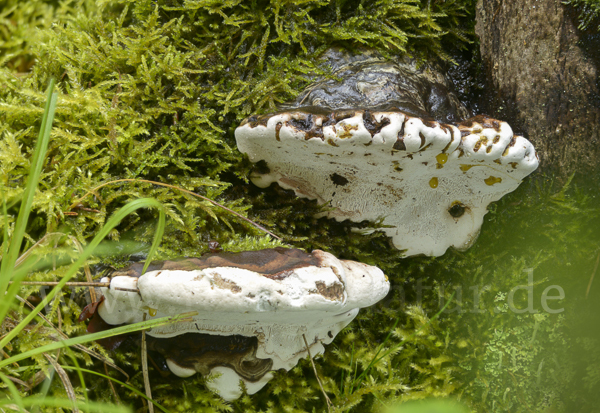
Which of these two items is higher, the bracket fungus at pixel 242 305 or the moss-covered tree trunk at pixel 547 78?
the moss-covered tree trunk at pixel 547 78

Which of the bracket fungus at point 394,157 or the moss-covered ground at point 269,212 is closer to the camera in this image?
the bracket fungus at point 394,157

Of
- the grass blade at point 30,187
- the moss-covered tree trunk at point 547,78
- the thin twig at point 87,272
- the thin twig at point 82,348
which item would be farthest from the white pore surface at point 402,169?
the thin twig at point 82,348

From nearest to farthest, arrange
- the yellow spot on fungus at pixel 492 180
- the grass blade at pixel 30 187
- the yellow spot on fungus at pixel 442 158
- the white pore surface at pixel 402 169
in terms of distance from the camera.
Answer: the grass blade at pixel 30 187, the white pore surface at pixel 402 169, the yellow spot on fungus at pixel 442 158, the yellow spot on fungus at pixel 492 180

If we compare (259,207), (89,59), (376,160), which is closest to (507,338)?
(376,160)

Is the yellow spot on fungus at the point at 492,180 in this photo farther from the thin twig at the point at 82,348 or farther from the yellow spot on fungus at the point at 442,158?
the thin twig at the point at 82,348

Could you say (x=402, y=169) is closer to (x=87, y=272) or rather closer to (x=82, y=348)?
(x=87, y=272)

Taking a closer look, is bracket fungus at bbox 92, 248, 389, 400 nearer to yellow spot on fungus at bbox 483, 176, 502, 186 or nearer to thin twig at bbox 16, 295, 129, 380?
thin twig at bbox 16, 295, 129, 380
